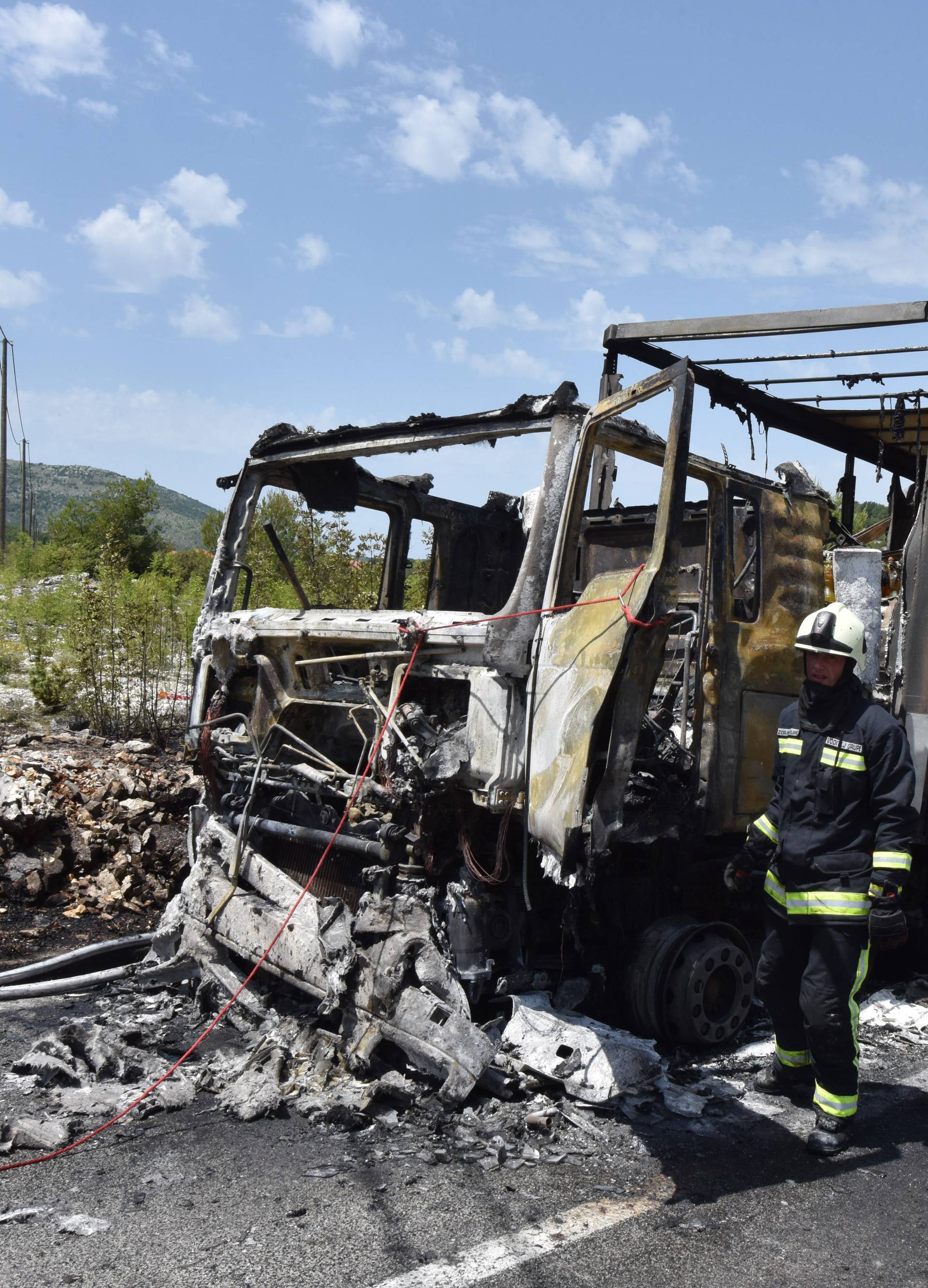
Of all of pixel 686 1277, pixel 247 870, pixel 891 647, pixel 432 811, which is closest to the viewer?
pixel 686 1277

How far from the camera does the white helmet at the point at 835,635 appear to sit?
12.2 feet

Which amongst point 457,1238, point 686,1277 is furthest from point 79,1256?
point 686,1277

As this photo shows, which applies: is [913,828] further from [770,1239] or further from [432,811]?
[432,811]

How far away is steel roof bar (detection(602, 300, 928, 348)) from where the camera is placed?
17.5 feet

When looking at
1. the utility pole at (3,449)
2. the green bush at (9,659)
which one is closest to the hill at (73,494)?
the utility pole at (3,449)

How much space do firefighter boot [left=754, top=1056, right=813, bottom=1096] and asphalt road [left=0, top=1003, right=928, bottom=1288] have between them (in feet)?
0.83

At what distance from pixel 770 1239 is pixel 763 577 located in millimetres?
2709

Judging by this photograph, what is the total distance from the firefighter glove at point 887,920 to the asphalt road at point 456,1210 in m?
0.77

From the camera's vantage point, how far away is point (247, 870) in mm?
4559

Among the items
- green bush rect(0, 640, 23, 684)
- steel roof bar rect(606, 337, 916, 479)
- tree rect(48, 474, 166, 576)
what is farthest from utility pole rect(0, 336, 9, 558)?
steel roof bar rect(606, 337, 916, 479)

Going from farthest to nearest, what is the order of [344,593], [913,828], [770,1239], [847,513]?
[344,593], [847,513], [913,828], [770,1239]

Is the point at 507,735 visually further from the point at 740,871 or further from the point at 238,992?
the point at 238,992

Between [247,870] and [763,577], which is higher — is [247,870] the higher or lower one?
the lower one

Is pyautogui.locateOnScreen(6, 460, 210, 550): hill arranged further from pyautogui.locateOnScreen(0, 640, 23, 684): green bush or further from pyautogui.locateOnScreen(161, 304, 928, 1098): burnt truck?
pyautogui.locateOnScreen(161, 304, 928, 1098): burnt truck
